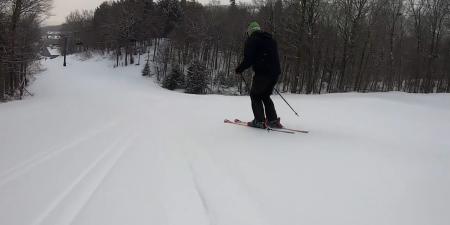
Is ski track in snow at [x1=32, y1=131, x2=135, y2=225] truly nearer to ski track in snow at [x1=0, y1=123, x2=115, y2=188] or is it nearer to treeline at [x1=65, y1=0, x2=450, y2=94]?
ski track in snow at [x1=0, y1=123, x2=115, y2=188]

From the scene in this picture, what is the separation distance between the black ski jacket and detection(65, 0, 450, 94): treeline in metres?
23.8

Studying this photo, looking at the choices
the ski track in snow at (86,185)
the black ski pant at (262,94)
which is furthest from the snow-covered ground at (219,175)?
the black ski pant at (262,94)

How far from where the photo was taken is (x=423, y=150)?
5.19 m

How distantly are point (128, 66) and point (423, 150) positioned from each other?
60058mm

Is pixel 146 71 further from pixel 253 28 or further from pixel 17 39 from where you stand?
pixel 253 28

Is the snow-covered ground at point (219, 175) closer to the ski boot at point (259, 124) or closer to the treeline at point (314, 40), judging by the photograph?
the ski boot at point (259, 124)

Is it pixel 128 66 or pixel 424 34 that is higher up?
pixel 424 34

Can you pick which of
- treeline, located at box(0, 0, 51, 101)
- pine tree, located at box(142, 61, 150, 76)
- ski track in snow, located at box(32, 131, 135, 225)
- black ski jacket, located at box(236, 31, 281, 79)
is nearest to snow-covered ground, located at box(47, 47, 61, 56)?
pine tree, located at box(142, 61, 150, 76)

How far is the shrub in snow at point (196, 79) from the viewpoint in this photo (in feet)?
142

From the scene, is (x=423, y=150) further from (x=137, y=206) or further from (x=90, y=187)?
(x=90, y=187)

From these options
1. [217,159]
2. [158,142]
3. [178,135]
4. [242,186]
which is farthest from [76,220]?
[178,135]

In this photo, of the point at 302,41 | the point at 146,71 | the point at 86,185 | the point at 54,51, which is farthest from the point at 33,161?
the point at 54,51

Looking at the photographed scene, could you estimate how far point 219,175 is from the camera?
3904 mm

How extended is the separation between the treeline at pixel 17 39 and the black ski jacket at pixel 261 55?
23.4 meters
